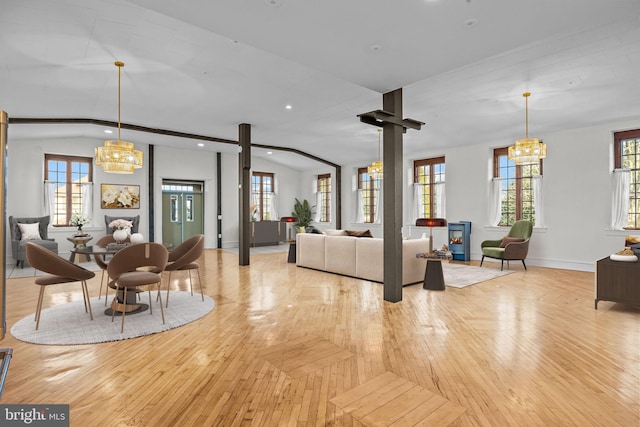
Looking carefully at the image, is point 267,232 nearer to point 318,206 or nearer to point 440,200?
point 318,206

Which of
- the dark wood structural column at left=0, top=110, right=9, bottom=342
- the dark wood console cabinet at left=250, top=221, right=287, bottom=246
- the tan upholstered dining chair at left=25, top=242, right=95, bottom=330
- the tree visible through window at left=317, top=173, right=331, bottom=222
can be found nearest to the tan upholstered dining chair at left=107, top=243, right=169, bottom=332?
the tan upholstered dining chair at left=25, top=242, right=95, bottom=330

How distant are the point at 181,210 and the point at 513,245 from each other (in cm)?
950

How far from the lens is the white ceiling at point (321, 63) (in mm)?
2922

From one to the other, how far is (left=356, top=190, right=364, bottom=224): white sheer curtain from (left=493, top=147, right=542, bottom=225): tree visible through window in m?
4.48

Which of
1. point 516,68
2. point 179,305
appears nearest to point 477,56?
point 516,68

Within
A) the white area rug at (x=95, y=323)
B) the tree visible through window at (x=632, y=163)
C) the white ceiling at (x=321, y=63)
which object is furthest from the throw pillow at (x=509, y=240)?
the white area rug at (x=95, y=323)

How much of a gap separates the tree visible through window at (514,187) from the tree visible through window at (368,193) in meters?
3.82

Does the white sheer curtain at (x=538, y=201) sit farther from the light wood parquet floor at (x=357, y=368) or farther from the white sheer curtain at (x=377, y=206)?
the white sheer curtain at (x=377, y=206)

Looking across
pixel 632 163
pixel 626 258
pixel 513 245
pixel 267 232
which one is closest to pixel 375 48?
pixel 626 258

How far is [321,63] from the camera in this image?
12.7ft

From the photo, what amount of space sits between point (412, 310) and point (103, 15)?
16.3ft

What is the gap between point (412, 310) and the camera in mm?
4176

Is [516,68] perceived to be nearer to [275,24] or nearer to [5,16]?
[275,24]

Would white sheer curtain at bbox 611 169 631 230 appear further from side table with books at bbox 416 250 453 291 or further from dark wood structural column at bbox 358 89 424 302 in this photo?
dark wood structural column at bbox 358 89 424 302
